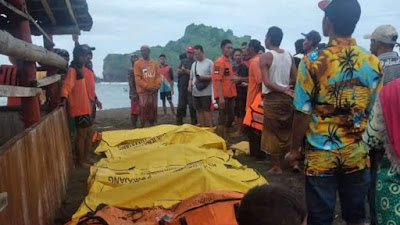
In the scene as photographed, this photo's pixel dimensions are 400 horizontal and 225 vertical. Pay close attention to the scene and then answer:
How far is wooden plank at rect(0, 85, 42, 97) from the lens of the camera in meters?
3.87

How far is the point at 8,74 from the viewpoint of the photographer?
6512 millimetres

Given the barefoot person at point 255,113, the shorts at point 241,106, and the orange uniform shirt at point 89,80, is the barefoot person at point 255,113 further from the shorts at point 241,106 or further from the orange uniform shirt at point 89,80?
the orange uniform shirt at point 89,80

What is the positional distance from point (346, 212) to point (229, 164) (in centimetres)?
237

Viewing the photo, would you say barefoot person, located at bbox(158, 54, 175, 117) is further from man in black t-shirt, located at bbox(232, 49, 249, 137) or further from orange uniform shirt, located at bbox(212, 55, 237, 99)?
orange uniform shirt, located at bbox(212, 55, 237, 99)

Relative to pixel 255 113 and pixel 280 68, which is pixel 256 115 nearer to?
pixel 255 113

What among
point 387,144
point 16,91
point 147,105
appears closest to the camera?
point 387,144

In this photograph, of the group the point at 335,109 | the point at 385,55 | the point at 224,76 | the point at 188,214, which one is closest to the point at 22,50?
the point at 188,214

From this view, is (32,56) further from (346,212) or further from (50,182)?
(346,212)

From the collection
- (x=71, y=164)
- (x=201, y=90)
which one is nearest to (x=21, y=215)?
(x=71, y=164)

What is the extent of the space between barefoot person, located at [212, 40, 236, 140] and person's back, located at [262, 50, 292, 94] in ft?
8.66

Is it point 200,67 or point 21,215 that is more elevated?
point 200,67

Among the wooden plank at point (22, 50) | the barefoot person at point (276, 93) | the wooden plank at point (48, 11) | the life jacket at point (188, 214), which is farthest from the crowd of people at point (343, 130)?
the wooden plank at point (48, 11)

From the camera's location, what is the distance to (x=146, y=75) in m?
10.5

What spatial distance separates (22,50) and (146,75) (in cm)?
598
